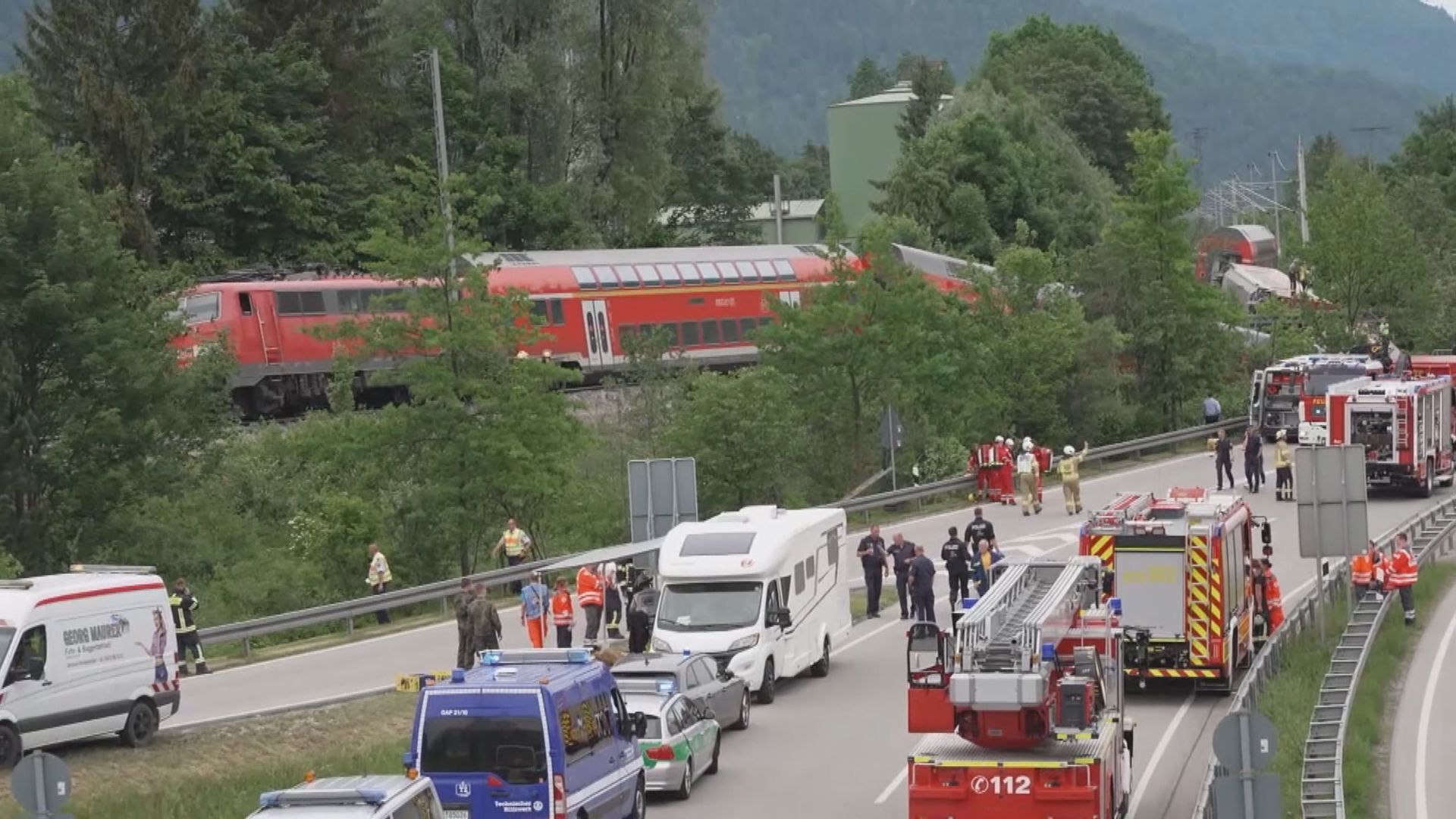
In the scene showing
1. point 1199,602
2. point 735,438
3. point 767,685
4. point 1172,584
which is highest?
point 735,438

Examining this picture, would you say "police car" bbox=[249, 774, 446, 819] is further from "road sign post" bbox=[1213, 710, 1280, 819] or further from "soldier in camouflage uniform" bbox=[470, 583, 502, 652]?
"soldier in camouflage uniform" bbox=[470, 583, 502, 652]

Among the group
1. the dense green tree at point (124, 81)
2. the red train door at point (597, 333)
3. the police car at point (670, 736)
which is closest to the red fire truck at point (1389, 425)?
the red train door at point (597, 333)

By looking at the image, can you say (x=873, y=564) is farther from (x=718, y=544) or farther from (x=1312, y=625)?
(x=1312, y=625)

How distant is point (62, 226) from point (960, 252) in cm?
5143

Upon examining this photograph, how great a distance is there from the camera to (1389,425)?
154 feet

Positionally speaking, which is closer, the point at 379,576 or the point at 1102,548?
the point at 1102,548

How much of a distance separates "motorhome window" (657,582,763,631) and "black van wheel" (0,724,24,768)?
29.1ft

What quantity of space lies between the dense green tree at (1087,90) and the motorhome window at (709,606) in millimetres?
93697

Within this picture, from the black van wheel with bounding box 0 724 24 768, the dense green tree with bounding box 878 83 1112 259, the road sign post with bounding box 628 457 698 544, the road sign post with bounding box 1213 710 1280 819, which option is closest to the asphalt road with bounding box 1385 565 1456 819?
the road sign post with bounding box 1213 710 1280 819

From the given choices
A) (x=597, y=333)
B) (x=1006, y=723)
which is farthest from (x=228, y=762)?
(x=597, y=333)

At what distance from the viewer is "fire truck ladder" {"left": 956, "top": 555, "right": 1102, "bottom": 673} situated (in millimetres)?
17750

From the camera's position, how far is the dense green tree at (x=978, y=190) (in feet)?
293

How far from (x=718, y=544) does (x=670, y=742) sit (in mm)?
6656

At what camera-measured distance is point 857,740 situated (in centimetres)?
2562
